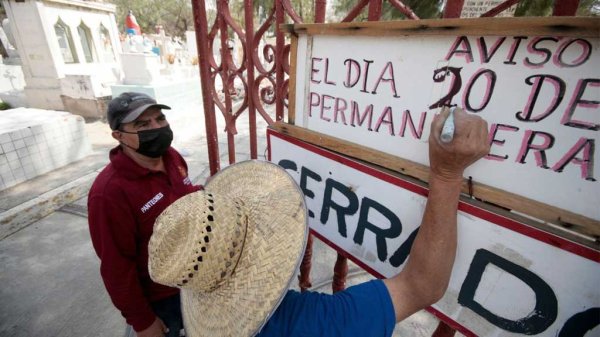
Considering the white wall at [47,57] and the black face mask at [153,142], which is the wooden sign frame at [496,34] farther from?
the white wall at [47,57]

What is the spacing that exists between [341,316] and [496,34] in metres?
0.92

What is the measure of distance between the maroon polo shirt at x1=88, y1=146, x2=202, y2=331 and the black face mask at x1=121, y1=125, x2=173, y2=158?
0.12 meters

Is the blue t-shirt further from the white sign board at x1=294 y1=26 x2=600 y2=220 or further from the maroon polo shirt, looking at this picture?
the maroon polo shirt

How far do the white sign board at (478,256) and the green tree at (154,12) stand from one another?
3234 cm

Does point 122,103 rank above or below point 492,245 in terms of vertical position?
above

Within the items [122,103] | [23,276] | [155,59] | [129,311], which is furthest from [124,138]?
[155,59]

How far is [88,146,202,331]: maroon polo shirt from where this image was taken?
1.40m

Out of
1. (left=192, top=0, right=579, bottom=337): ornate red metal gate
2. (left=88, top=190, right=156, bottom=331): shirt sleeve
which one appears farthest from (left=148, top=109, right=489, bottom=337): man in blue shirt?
(left=88, top=190, right=156, bottom=331): shirt sleeve

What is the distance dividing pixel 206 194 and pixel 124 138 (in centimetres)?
99

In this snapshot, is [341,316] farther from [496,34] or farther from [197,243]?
[496,34]

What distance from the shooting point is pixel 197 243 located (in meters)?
0.85

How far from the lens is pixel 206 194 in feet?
3.14

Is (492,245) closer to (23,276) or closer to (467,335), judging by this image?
(467,335)

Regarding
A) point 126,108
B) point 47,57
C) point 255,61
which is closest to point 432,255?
point 255,61
